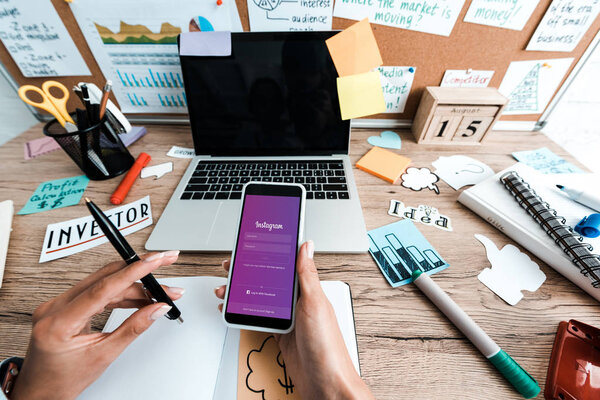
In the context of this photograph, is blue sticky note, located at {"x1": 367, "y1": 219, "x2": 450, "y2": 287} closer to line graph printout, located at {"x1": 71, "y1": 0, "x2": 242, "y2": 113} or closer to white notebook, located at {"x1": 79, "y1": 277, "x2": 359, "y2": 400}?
white notebook, located at {"x1": 79, "y1": 277, "x2": 359, "y2": 400}

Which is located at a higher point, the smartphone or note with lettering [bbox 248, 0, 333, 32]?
note with lettering [bbox 248, 0, 333, 32]

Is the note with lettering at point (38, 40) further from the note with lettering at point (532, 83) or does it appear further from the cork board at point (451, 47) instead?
the note with lettering at point (532, 83)

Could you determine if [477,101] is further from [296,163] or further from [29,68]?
[29,68]

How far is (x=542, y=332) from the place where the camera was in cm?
35

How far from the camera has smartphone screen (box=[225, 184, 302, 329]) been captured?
0.35 metres

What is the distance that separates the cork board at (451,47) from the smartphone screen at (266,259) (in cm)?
51

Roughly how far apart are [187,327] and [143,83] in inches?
28.1

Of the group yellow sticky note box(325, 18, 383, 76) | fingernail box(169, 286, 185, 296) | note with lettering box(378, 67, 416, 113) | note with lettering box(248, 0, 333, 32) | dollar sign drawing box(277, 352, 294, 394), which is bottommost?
dollar sign drawing box(277, 352, 294, 394)

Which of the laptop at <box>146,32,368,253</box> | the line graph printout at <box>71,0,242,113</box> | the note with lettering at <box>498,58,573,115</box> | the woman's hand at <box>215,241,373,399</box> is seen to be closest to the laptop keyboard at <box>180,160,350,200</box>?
the laptop at <box>146,32,368,253</box>

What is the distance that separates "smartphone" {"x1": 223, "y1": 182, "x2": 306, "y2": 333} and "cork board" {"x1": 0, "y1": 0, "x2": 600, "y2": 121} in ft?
1.66

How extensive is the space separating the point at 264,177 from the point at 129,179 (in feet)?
1.07

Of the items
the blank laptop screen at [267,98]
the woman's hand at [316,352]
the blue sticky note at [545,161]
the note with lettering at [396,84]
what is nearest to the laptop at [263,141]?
the blank laptop screen at [267,98]

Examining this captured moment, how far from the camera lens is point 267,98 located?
57 cm

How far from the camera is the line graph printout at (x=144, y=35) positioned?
592mm
